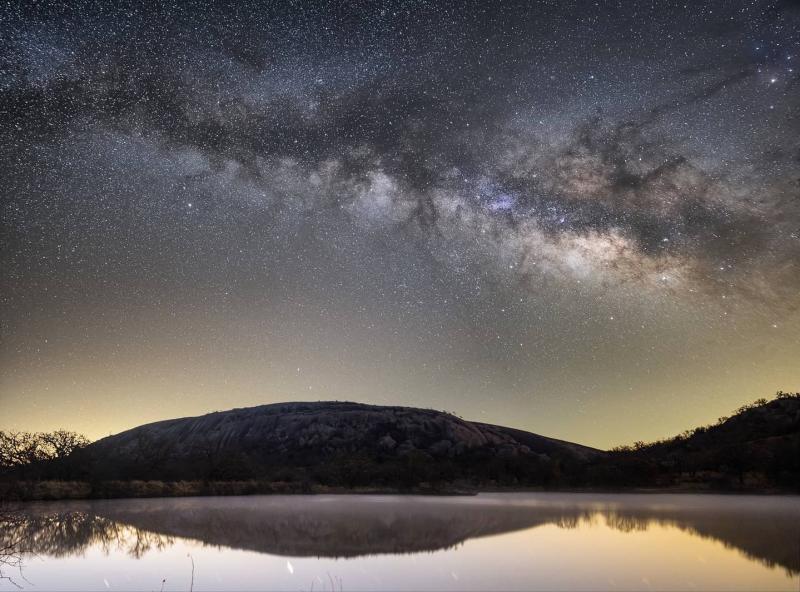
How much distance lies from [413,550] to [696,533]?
1001 centimetres

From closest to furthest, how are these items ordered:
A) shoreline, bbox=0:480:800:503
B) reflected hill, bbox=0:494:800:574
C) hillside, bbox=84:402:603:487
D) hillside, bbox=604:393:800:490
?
1. reflected hill, bbox=0:494:800:574
2. shoreline, bbox=0:480:800:503
3. hillside, bbox=604:393:800:490
4. hillside, bbox=84:402:603:487

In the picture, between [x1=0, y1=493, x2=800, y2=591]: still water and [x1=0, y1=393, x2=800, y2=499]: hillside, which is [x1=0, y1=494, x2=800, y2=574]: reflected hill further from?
[x1=0, y1=393, x2=800, y2=499]: hillside

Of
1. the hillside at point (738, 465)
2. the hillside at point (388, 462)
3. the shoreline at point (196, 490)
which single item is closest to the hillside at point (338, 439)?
the hillside at point (388, 462)

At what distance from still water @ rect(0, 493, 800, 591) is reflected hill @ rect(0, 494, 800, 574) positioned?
0.24 ft

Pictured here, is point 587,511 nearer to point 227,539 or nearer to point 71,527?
point 227,539

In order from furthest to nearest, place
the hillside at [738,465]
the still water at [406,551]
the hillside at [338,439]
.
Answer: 1. the hillside at [338,439]
2. the hillside at [738,465]
3. the still water at [406,551]

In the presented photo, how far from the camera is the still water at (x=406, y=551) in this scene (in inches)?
464

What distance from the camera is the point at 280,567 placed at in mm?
13445

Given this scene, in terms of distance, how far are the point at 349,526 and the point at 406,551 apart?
6.52 metres

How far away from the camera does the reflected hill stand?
54.3 feet

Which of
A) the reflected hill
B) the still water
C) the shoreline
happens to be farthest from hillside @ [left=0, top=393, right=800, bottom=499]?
the still water

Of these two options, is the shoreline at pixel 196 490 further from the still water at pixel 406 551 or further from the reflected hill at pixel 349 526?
the still water at pixel 406 551

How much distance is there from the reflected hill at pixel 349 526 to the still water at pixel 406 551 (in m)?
0.07

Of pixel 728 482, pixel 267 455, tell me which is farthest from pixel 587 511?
pixel 267 455
